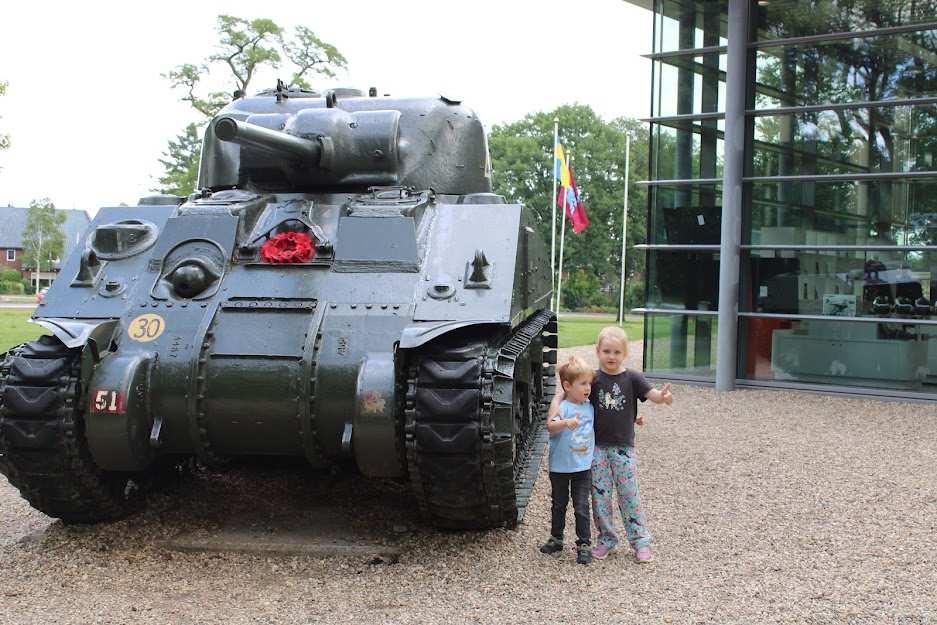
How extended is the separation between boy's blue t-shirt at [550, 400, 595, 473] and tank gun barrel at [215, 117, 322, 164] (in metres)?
2.57

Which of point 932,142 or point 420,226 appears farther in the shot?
point 932,142

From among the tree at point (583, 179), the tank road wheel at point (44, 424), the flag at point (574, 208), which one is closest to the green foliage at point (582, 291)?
the tree at point (583, 179)

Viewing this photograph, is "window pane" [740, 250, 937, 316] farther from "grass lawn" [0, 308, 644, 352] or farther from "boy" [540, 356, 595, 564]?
"boy" [540, 356, 595, 564]

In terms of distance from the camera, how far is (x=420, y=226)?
6.74 metres

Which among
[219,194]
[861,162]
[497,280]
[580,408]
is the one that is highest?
[861,162]

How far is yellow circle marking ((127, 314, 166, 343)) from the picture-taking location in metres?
6.14

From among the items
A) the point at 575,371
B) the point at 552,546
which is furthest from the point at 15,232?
the point at 575,371

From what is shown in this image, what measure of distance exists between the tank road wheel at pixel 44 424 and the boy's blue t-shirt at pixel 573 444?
9.33 feet

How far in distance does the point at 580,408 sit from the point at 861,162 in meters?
9.89

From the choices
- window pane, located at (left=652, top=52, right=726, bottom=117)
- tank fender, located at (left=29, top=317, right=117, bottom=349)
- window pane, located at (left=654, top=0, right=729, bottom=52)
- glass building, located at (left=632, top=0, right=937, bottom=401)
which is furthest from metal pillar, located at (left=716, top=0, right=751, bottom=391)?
tank fender, located at (left=29, top=317, right=117, bottom=349)

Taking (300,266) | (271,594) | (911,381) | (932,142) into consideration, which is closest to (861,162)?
(932,142)

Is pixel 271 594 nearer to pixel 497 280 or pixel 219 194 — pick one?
pixel 497 280

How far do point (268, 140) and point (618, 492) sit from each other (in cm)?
319

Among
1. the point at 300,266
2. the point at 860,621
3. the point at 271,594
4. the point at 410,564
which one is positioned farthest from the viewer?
the point at 300,266
